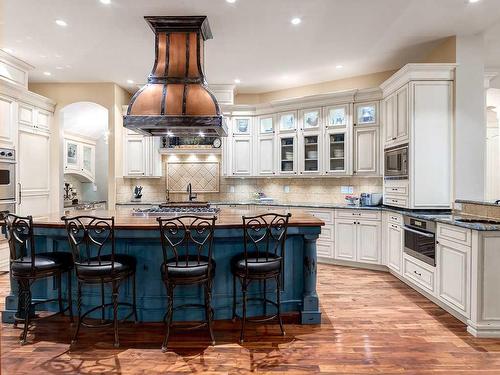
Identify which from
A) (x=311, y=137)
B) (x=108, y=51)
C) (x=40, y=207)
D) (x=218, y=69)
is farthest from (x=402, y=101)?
(x=40, y=207)

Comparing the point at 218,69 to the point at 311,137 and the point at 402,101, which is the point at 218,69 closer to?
the point at 311,137

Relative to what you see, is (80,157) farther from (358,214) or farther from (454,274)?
(454,274)

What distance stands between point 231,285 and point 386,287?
2.28m

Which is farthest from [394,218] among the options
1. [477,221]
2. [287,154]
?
[287,154]

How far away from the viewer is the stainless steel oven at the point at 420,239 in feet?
12.1

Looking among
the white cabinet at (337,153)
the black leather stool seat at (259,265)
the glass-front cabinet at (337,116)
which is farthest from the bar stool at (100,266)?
the glass-front cabinet at (337,116)

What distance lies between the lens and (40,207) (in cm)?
575

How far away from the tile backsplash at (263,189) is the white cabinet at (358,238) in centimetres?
81

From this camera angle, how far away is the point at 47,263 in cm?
292

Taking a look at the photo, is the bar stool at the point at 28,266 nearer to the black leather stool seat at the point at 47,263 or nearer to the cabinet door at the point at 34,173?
the black leather stool seat at the point at 47,263

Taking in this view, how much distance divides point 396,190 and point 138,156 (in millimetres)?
4659

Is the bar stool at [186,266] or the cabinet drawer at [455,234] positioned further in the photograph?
the cabinet drawer at [455,234]

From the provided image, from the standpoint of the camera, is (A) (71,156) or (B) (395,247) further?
(A) (71,156)

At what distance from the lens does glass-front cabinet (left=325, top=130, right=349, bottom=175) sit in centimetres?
565
